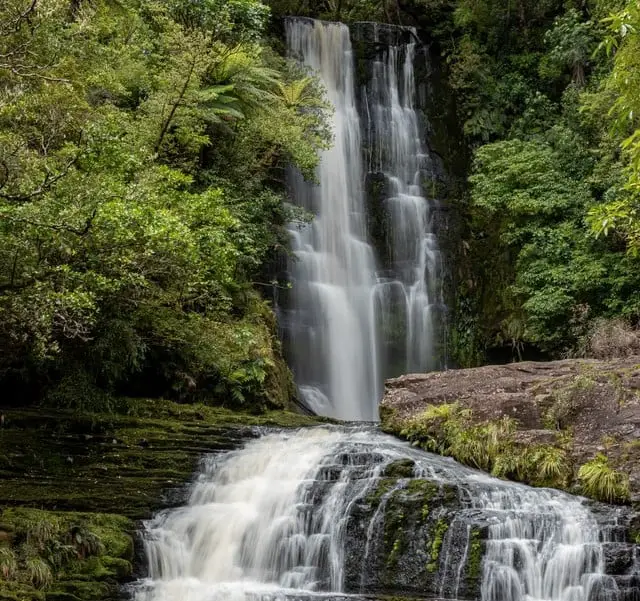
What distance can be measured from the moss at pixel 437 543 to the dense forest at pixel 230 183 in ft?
13.5

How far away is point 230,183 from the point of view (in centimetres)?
1716

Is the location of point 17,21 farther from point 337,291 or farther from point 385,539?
point 337,291

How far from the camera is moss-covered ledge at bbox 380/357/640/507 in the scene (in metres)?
10.3

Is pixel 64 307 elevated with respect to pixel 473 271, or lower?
lower

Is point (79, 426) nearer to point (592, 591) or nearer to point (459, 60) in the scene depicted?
point (592, 591)

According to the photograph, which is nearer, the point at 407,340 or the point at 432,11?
the point at 407,340

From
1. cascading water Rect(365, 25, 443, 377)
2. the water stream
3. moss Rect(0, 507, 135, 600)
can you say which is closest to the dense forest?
cascading water Rect(365, 25, 443, 377)

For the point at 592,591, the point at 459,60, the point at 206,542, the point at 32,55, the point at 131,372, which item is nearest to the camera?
the point at 592,591

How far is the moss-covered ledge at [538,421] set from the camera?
33.9 ft

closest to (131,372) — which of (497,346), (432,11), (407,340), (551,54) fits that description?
(407,340)

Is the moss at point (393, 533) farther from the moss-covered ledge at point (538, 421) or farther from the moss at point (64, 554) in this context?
the moss at point (64, 554)

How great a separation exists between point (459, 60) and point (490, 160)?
18.7 ft

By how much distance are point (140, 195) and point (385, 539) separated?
574 centimetres

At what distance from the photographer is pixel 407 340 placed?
21375mm
